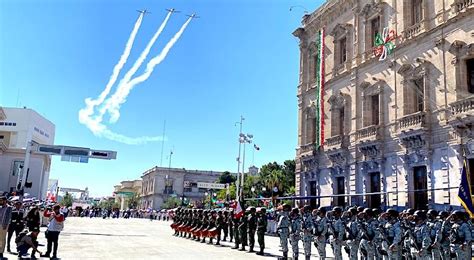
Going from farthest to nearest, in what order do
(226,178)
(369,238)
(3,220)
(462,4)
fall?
(226,178) < (462,4) < (3,220) < (369,238)

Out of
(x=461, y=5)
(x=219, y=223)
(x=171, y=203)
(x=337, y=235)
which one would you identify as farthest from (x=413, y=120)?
(x=171, y=203)

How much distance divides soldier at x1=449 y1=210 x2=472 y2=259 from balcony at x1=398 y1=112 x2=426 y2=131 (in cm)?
1244

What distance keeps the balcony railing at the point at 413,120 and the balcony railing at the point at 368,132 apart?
191 cm

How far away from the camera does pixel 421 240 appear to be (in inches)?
422

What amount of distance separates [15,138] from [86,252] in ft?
240

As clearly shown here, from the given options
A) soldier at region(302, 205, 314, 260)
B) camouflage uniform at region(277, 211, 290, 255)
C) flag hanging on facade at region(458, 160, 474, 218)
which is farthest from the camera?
flag hanging on facade at region(458, 160, 474, 218)

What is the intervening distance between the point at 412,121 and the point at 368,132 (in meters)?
3.62

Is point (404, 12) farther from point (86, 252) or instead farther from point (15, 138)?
point (15, 138)

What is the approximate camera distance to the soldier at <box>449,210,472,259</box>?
1033 centimetres

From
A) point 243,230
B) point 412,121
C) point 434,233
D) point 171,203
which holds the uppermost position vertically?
point 412,121

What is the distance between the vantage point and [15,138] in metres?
79.7

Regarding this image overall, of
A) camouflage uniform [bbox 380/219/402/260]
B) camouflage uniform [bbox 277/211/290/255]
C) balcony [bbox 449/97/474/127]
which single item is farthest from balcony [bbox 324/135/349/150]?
camouflage uniform [bbox 380/219/402/260]

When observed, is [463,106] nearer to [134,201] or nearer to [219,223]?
[219,223]

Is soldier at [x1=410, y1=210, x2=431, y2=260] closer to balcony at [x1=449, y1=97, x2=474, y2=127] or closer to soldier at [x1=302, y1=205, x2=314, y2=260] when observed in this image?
soldier at [x1=302, y1=205, x2=314, y2=260]
